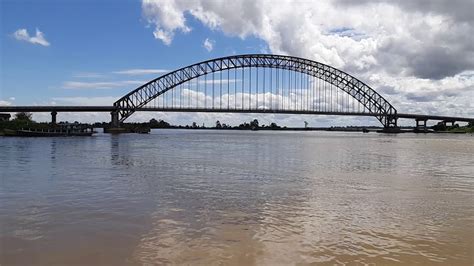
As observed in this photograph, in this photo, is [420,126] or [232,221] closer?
[232,221]

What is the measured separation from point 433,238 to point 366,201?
4.36 metres


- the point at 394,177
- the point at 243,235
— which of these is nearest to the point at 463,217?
the point at 243,235

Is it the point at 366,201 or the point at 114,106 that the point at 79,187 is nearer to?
the point at 366,201

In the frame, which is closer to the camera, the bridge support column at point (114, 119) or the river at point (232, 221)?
the river at point (232, 221)

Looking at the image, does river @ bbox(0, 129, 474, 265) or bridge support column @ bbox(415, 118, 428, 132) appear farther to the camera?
bridge support column @ bbox(415, 118, 428, 132)

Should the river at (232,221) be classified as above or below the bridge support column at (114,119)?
below

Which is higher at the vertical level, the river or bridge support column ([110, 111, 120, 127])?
bridge support column ([110, 111, 120, 127])

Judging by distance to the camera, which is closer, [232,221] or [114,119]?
[232,221]

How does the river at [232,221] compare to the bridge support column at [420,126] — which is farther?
the bridge support column at [420,126]

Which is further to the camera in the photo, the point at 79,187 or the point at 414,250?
the point at 79,187

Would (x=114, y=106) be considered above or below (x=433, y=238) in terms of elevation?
above

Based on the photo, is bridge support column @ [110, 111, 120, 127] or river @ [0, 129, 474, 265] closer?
river @ [0, 129, 474, 265]

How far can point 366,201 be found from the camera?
42.7ft

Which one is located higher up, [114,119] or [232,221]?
[114,119]
